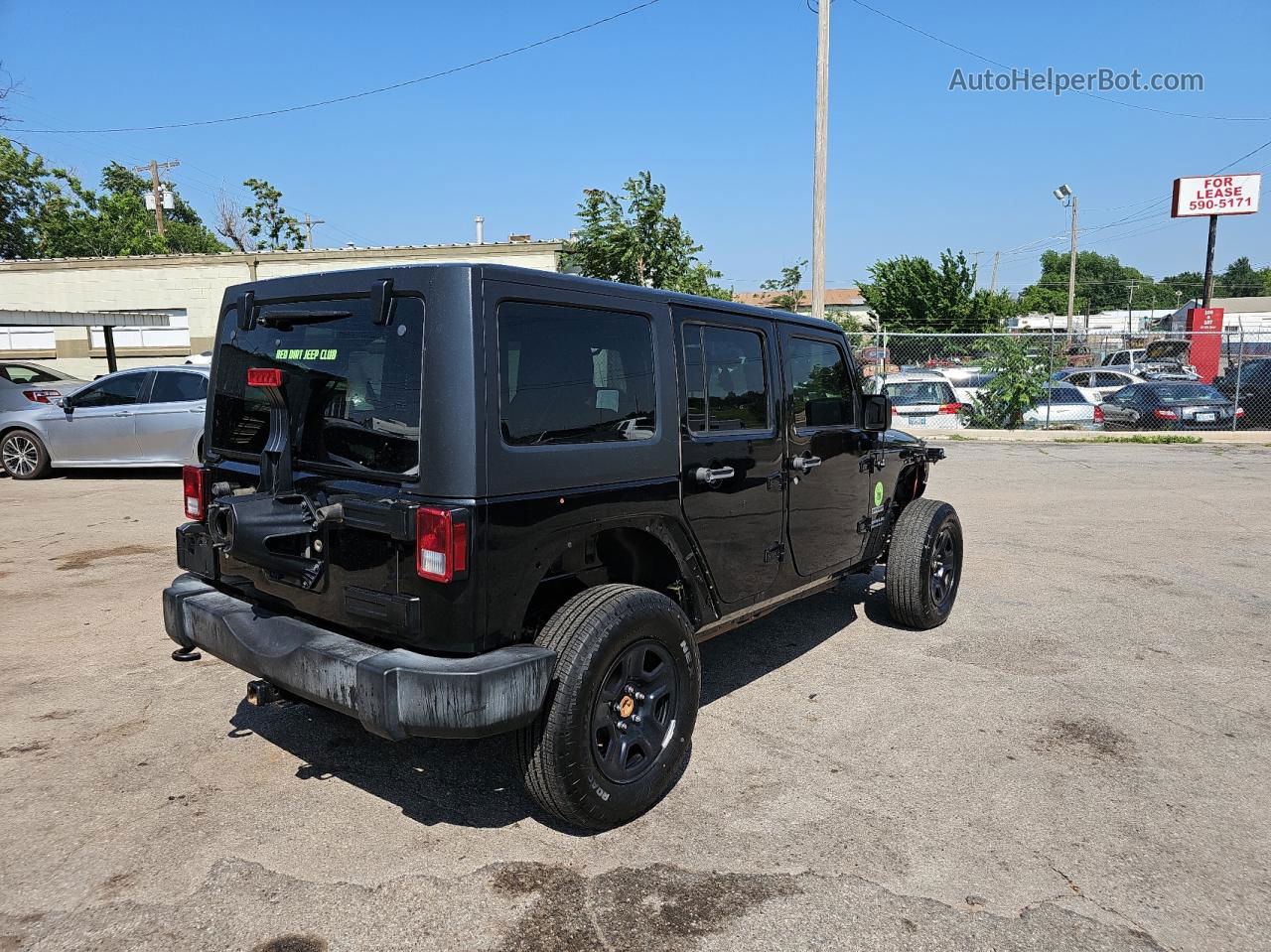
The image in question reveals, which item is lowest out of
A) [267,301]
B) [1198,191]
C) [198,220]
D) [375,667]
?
[375,667]

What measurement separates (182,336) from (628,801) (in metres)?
26.3

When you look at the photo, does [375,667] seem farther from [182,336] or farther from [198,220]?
[198,220]

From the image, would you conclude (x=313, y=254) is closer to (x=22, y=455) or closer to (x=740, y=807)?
(x=22, y=455)

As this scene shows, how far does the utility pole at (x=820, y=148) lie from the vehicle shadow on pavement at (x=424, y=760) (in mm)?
13577

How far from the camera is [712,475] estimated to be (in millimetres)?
3732

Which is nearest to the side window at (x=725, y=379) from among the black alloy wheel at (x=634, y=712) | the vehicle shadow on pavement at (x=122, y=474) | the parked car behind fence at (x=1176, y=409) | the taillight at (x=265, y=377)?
the black alloy wheel at (x=634, y=712)

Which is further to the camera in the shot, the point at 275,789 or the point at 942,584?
the point at 942,584

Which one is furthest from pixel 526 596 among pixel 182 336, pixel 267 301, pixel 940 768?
pixel 182 336

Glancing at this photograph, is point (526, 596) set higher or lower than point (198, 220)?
lower

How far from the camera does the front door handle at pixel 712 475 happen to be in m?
3.69

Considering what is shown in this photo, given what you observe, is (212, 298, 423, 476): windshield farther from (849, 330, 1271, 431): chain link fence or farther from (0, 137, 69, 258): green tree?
(0, 137, 69, 258): green tree

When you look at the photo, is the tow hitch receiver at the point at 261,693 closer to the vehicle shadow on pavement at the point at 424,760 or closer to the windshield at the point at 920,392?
the vehicle shadow on pavement at the point at 424,760

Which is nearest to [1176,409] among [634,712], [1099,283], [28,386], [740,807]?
[740,807]

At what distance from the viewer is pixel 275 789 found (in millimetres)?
3494
